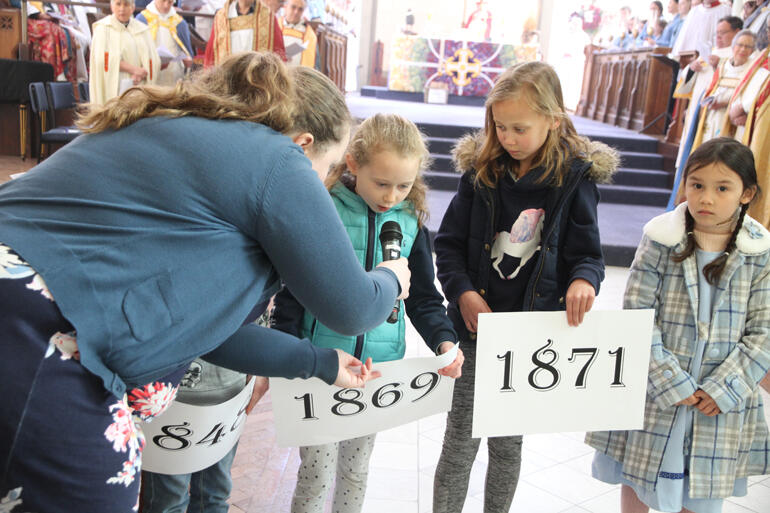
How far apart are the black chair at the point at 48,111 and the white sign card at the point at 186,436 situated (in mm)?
6130

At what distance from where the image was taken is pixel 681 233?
1.79m

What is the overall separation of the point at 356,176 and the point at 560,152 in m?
0.53

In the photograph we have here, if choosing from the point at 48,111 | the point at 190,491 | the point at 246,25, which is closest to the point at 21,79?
the point at 48,111

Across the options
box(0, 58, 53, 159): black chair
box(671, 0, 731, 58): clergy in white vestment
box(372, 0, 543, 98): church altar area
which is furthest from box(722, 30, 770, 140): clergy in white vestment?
box(372, 0, 543, 98): church altar area

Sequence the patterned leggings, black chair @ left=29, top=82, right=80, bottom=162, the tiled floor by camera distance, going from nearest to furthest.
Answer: the patterned leggings
the tiled floor
black chair @ left=29, top=82, right=80, bottom=162

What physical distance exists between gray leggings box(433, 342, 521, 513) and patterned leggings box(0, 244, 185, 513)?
106 cm

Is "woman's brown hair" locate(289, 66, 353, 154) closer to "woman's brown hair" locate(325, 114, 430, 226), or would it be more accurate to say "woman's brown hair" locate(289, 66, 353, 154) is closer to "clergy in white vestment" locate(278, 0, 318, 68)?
"woman's brown hair" locate(325, 114, 430, 226)

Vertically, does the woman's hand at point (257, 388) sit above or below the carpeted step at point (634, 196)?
above

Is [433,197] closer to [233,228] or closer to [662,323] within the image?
[662,323]

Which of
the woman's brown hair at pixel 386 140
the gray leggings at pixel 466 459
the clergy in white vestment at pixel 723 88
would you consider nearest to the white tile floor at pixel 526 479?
the gray leggings at pixel 466 459

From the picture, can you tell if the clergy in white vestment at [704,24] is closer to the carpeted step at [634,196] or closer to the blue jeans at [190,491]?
the carpeted step at [634,196]

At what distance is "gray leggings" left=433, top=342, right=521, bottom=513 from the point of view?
187cm

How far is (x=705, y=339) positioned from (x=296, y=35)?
6.95 metres

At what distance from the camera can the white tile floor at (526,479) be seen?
228 cm
